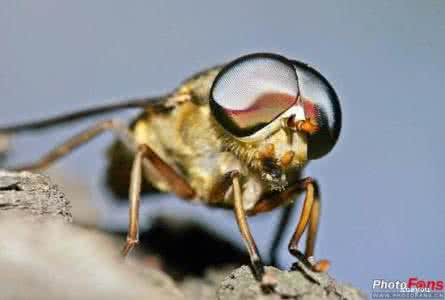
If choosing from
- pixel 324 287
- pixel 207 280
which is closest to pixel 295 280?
pixel 324 287

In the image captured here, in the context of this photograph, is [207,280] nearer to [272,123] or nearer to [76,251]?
[272,123]

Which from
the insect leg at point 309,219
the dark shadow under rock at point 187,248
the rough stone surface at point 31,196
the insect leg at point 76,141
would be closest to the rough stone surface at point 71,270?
the rough stone surface at point 31,196

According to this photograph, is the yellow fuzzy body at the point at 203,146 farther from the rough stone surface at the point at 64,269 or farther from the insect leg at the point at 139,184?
the rough stone surface at the point at 64,269

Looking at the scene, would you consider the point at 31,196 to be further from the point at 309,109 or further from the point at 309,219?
the point at 309,219

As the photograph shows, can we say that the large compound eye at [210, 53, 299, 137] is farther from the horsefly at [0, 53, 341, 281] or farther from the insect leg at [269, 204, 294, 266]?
the insect leg at [269, 204, 294, 266]
